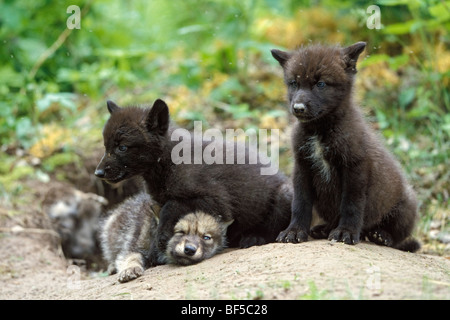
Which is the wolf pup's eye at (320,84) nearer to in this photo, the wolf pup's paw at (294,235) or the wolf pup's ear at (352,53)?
the wolf pup's ear at (352,53)

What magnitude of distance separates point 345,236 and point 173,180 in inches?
73.5

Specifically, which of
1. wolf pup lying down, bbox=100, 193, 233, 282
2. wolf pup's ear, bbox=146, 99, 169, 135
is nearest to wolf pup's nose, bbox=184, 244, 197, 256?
wolf pup lying down, bbox=100, 193, 233, 282

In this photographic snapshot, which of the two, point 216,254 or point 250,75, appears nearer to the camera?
point 216,254

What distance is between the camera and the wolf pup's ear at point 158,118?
19.6 ft

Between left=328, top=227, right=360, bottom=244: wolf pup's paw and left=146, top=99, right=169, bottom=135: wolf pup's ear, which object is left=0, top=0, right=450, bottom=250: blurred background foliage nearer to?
left=328, top=227, right=360, bottom=244: wolf pup's paw

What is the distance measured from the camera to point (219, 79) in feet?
35.8

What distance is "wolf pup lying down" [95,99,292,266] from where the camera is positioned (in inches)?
232

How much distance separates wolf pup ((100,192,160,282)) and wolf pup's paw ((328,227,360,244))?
1.99m

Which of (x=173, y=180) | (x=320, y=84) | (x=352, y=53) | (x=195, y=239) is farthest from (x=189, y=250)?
(x=352, y=53)

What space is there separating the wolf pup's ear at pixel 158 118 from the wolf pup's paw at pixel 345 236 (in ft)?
6.93

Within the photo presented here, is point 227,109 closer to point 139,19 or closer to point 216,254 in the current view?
point 216,254

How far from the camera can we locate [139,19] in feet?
51.3
